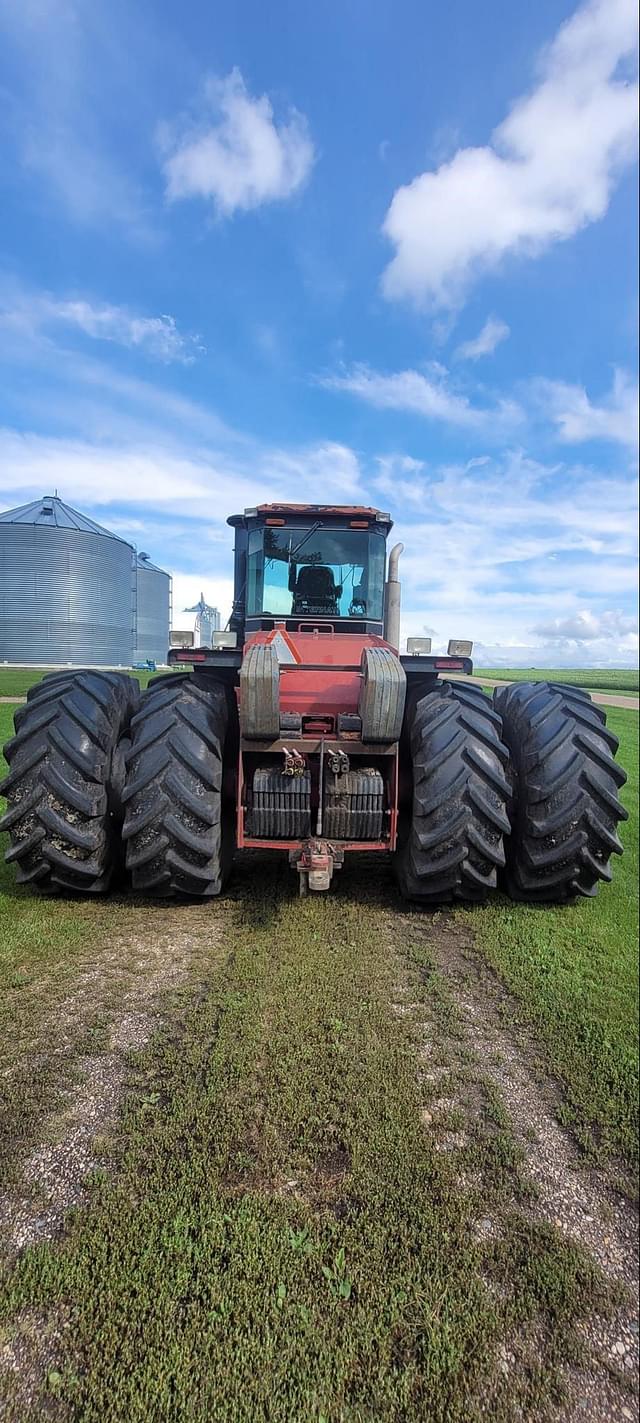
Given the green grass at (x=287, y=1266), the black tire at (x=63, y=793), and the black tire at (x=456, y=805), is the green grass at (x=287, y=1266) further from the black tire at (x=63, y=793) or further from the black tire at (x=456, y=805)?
the black tire at (x=63, y=793)

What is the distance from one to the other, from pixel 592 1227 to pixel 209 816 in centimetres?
242

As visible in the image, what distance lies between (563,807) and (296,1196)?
2.57 meters

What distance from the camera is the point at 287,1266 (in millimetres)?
1584

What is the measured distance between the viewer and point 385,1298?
1513mm

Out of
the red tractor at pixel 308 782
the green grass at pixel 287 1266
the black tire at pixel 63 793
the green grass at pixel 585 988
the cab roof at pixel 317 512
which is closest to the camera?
the green grass at pixel 287 1266

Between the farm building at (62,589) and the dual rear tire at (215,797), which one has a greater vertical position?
the farm building at (62,589)

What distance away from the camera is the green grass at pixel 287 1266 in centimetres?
135

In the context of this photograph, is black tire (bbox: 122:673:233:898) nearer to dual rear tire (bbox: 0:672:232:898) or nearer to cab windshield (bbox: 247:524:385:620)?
dual rear tire (bbox: 0:672:232:898)

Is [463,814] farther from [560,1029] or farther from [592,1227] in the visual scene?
[592,1227]

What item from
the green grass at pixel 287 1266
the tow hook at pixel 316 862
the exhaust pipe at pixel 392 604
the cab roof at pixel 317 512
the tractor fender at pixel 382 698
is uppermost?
the cab roof at pixel 317 512

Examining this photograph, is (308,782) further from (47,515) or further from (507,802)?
(47,515)

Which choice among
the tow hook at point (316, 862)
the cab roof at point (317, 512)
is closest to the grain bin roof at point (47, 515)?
the cab roof at point (317, 512)

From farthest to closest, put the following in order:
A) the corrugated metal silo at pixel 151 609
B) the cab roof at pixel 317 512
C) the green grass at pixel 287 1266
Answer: the corrugated metal silo at pixel 151 609, the cab roof at pixel 317 512, the green grass at pixel 287 1266

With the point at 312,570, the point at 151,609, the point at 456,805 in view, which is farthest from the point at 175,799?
the point at 151,609
